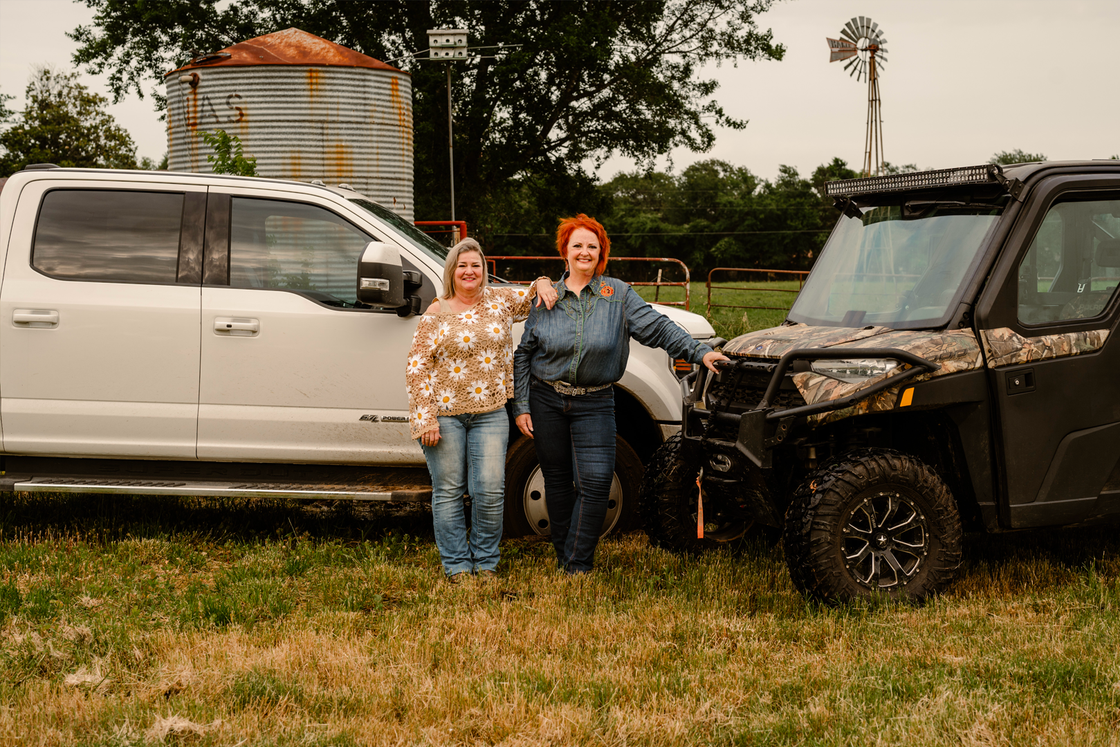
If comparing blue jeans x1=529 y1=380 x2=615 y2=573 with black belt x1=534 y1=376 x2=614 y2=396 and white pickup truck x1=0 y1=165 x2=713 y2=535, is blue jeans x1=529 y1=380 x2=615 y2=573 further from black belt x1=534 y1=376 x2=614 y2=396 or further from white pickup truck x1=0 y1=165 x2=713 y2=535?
white pickup truck x1=0 y1=165 x2=713 y2=535

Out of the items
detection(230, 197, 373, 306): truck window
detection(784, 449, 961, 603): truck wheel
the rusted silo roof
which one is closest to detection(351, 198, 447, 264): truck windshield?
detection(230, 197, 373, 306): truck window

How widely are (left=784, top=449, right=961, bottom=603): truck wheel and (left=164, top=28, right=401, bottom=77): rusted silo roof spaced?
12.3 m

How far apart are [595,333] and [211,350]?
7.10ft

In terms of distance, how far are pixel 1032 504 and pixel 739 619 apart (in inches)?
57.7

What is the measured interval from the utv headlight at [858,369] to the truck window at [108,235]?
3.65 m

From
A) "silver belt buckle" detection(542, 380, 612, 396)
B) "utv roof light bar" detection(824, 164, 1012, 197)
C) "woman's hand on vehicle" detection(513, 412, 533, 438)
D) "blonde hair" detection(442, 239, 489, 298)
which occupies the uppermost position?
"utv roof light bar" detection(824, 164, 1012, 197)

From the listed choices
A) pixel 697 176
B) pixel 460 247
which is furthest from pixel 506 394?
pixel 697 176

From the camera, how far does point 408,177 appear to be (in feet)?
51.1

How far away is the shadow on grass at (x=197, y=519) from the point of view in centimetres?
662

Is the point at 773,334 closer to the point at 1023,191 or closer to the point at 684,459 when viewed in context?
Answer: the point at 684,459

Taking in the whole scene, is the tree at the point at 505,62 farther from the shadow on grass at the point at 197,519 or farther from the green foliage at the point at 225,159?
the shadow on grass at the point at 197,519

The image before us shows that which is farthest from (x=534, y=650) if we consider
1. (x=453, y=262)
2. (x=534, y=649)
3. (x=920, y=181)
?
(x=920, y=181)

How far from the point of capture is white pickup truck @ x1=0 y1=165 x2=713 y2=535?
5.95 m

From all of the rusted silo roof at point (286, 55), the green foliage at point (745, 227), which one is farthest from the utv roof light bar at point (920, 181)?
the green foliage at point (745, 227)
